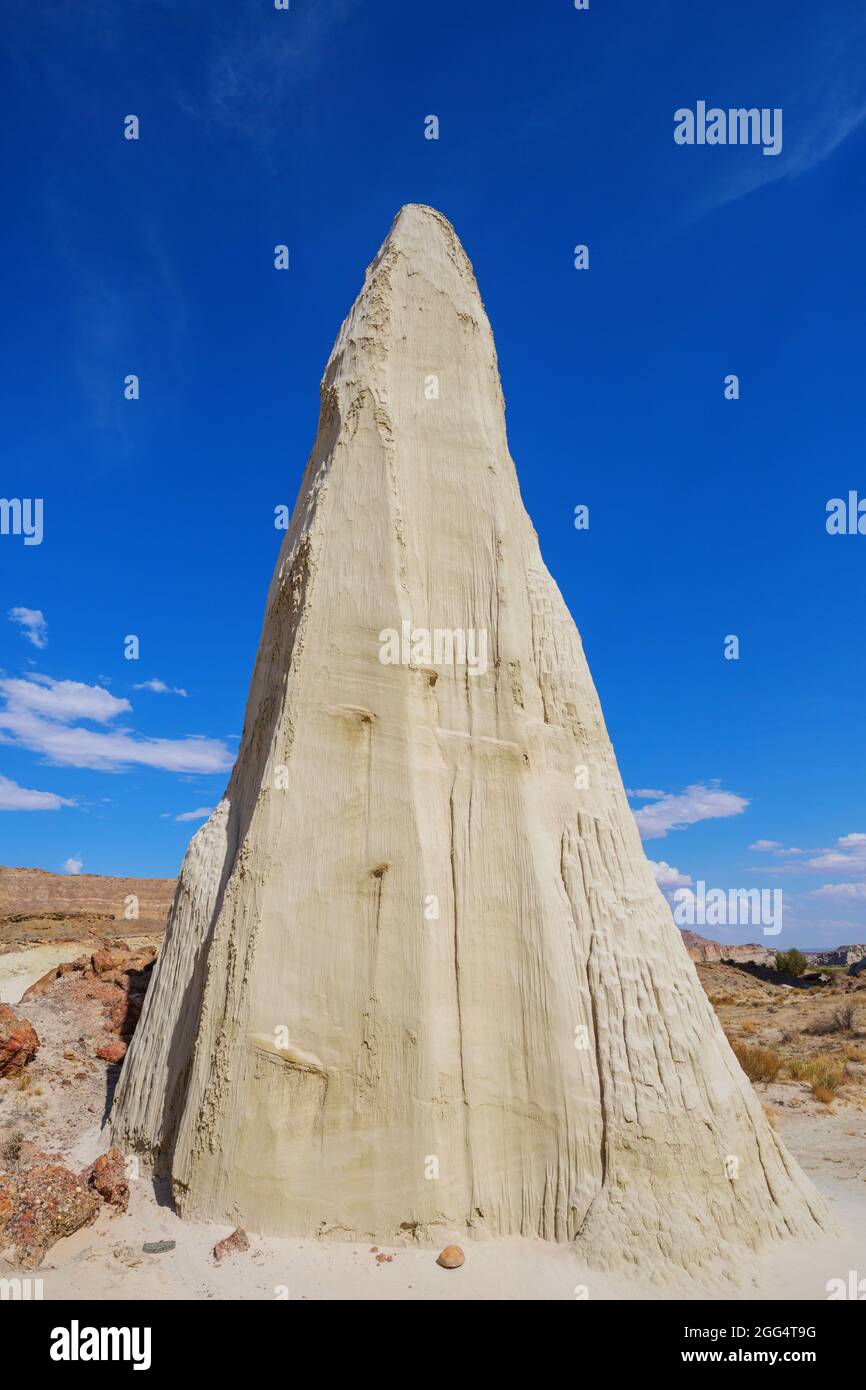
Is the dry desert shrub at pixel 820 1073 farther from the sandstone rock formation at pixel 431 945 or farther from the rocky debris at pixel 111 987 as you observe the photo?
the rocky debris at pixel 111 987

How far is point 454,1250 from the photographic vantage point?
223 inches

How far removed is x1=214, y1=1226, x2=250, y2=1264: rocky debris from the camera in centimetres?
568

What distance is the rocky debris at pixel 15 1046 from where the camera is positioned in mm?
9203

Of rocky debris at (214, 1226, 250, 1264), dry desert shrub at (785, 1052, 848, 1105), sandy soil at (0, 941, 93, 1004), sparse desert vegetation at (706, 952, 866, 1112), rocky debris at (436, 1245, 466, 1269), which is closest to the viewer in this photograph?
rocky debris at (436, 1245, 466, 1269)

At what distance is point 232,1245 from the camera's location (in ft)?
18.8

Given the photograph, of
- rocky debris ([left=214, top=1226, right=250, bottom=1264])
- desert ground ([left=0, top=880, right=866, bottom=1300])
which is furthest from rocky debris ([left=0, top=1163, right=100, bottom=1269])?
rocky debris ([left=214, top=1226, right=250, bottom=1264])

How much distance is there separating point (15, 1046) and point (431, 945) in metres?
6.37

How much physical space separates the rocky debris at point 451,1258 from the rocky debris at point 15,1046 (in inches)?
253

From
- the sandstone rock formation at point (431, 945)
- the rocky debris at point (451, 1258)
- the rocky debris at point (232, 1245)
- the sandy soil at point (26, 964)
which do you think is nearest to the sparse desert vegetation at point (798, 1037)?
the sandstone rock formation at point (431, 945)

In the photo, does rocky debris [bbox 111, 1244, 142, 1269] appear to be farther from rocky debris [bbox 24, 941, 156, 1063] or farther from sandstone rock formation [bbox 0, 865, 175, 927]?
sandstone rock formation [bbox 0, 865, 175, 927]

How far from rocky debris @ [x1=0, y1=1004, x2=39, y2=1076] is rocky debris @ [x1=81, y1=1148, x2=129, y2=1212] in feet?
9.27

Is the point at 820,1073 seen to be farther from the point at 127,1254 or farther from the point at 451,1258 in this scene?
the point at 127,1254
